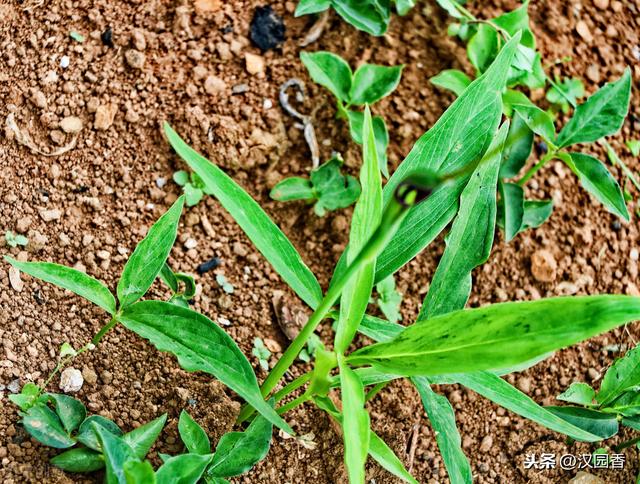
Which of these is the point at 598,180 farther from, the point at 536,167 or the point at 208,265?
the point at 208,265

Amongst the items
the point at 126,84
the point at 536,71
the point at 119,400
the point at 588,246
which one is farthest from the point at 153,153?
the point at 588,246

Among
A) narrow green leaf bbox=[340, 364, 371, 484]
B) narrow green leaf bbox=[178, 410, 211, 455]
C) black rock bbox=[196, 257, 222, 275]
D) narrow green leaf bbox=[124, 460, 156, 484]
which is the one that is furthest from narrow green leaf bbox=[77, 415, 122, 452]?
narrow green leaf bbox=[340, 364, 371, 484]

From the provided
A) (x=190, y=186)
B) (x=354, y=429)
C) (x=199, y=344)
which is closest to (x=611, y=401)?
(x=354, y=429)

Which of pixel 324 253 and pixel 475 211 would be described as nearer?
pixel 475 211

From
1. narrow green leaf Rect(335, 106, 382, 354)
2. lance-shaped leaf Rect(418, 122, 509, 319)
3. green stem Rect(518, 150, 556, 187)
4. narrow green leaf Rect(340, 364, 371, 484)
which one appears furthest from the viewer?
green stem Rect(518, 150, 556, 187)

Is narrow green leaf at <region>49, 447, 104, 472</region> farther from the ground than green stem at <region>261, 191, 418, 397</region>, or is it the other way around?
green stem at <region>261, 191, 418, 397</region>

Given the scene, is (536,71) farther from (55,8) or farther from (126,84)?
(55,8)

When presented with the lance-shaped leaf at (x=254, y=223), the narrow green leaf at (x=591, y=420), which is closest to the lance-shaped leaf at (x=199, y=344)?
the lance-shaped leaf at (x=254, y=223)

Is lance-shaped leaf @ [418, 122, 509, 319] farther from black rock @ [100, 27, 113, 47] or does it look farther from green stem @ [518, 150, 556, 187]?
black rock @ [100, 27, 113, 47]
